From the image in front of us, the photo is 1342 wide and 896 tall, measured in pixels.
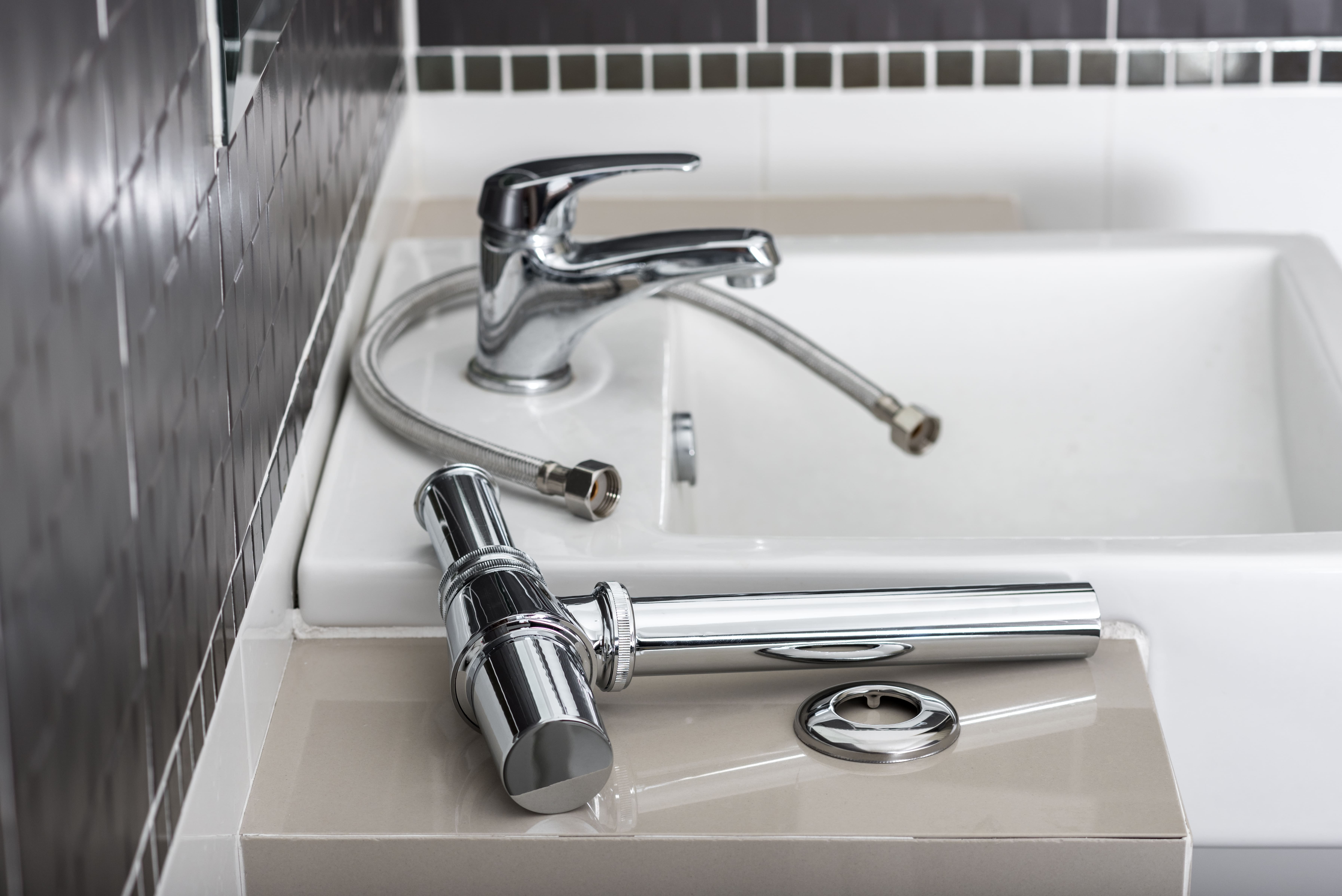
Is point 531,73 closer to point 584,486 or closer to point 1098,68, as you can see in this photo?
point 1098,68

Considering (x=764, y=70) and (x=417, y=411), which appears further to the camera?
(x=764, y=70)

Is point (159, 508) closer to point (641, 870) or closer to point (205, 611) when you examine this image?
point (205, 611)

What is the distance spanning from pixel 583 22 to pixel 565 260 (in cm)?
47

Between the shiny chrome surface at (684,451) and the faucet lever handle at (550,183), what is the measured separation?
134 mm

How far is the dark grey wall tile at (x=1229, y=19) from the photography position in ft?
3.85

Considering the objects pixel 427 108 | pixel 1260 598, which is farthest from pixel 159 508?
pixel 427 108

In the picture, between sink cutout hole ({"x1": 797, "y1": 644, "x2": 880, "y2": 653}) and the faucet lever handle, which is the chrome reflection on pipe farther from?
the faucet lever handle

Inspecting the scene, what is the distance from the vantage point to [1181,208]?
4.09 feet

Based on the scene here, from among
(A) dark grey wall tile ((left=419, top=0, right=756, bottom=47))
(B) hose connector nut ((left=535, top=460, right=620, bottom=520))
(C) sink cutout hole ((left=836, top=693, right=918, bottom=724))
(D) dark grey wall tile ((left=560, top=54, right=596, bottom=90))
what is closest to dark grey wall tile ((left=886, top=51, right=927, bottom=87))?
(A) dark grey wall tile ((left=419, top=0, right=756, bottom=47))

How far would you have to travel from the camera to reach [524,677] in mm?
498

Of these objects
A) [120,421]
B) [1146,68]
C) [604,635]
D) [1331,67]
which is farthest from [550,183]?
[1331,67]

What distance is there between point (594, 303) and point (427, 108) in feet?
1.63

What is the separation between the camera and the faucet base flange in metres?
0.82

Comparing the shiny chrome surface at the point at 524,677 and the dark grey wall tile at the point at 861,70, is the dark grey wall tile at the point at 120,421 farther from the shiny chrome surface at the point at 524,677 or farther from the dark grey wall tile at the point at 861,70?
the dark grey wall tile at the point at 861,70
